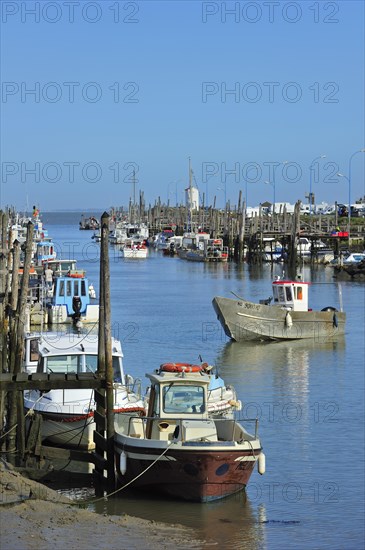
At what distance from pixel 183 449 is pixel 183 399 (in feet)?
5.20

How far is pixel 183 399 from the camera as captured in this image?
20.5m

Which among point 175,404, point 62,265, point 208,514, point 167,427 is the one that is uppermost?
point 62,265

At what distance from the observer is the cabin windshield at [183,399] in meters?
20.4

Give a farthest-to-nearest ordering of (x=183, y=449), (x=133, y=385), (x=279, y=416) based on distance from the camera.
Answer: (x=279, y=416), (x=133, y=385), (x=183, y=449)

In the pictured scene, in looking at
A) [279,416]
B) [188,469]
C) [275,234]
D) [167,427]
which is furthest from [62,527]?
[275,234]

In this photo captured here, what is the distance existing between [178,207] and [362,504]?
16507 cm

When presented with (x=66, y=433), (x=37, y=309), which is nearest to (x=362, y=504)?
(x=66, y=433)

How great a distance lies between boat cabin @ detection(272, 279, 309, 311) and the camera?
150 feet

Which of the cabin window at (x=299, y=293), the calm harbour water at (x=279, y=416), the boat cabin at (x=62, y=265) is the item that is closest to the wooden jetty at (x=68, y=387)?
the calm harbour water at (x=279, y=416)

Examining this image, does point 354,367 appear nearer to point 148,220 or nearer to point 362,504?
point 362,504

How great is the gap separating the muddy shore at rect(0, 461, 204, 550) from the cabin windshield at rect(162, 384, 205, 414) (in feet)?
8.81

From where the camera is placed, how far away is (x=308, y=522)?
19.7 meters

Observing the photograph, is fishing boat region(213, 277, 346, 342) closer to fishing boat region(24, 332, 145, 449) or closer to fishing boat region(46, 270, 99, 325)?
fishing boat region(46, 270, 99, 325)

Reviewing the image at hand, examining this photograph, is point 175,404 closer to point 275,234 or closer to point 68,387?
point 68,387
